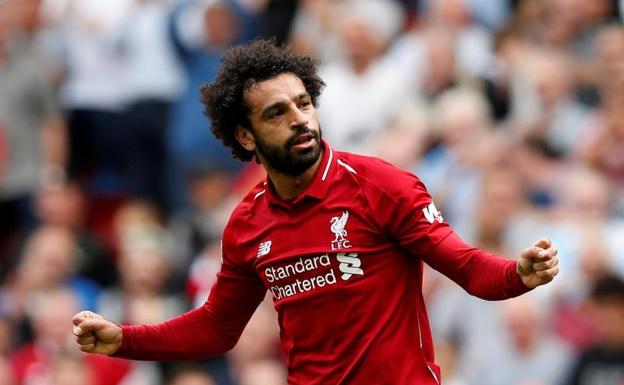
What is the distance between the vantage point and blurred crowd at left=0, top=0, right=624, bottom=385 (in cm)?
899

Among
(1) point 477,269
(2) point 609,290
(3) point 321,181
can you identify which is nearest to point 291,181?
(3) point 321,181

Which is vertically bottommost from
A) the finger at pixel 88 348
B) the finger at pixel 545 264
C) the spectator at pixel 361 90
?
the finger at pixel 545 264

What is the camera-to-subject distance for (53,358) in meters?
9.98

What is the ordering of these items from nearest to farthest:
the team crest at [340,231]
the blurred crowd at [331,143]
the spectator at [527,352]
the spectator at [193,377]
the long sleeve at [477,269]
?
1. the long sleeve at [477,269]
2. the team crest at [340,231]
3. the spectator at [527,352]
4. the blurred crowd at [331,143]
5. the spectator at [193,377]

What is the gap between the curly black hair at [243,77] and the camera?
18.8 feet

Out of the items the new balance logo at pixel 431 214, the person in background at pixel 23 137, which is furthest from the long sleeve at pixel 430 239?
the person in background at pixel 23 137

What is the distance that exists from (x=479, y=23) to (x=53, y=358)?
368 cm

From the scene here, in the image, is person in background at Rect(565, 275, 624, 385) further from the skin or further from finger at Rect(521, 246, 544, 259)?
finger at Rect(521, 246, 544, 259)

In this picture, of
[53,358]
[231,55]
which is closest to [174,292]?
[53,358]

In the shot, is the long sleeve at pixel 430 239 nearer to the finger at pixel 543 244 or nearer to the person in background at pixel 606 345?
the finger at pixel 543 244

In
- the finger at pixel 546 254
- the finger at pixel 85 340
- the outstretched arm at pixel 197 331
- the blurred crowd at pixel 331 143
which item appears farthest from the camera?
the blurred crowd at pixel 331 143

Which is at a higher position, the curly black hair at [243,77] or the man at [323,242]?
the curly black hair at [243,77]

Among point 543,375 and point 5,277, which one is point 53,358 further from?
point 543,375

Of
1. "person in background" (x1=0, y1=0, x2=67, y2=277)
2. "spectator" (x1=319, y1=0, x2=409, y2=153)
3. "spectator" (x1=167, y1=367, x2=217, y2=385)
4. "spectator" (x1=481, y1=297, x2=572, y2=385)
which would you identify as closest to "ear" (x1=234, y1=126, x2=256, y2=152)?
"spectator" (x1=481, y1=297, x2=572, y2=385)
